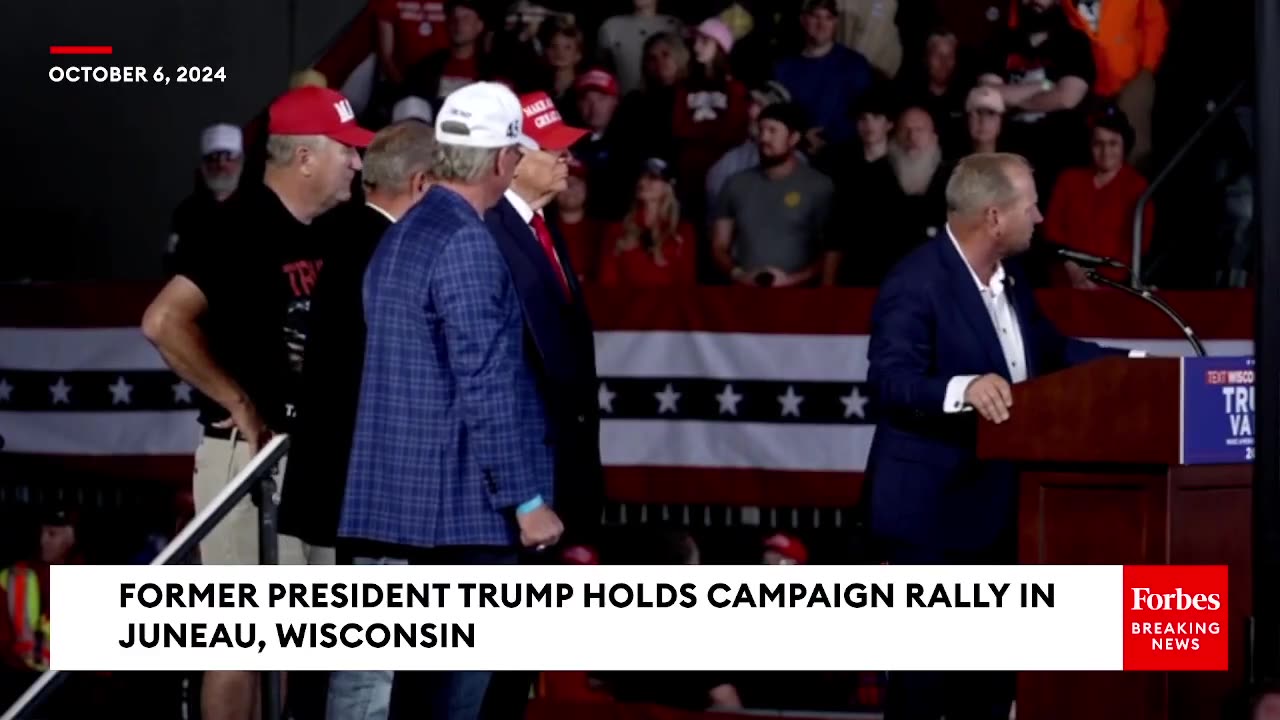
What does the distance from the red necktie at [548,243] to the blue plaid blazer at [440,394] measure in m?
0.96

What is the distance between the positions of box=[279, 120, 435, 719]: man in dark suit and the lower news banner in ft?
0.30

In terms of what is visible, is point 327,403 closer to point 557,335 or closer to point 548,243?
point 557,335

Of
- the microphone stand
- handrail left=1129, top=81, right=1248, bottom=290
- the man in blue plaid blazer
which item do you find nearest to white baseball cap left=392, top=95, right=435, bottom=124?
handrail left=1129, top=81, right=1248, bottom=290

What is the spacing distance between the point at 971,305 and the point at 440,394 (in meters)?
1.52

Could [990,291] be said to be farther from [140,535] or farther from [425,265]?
[140,535]

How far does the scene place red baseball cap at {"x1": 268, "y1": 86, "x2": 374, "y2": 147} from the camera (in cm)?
Answer: 596

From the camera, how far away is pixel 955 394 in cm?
566

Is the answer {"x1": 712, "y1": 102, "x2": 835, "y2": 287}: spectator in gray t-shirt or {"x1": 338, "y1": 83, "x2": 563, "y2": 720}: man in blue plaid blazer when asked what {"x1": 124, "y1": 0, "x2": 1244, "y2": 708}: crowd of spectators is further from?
{"x1": 338, "y1": 83, "x2": 563, "y2": 720}: man in blue plaid blazer

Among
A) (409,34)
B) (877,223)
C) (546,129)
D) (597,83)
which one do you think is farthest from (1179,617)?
(409,34)

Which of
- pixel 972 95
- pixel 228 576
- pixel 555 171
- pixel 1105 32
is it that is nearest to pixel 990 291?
pixel 555 171

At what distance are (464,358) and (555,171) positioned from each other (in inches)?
53.1

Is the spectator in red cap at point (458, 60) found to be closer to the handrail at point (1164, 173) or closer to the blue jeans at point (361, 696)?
the handrail at point (1164, 173)

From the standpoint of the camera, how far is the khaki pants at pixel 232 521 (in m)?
6.04

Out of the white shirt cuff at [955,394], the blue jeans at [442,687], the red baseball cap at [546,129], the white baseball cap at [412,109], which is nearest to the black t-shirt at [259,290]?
the red baseball cap at [546,129]
